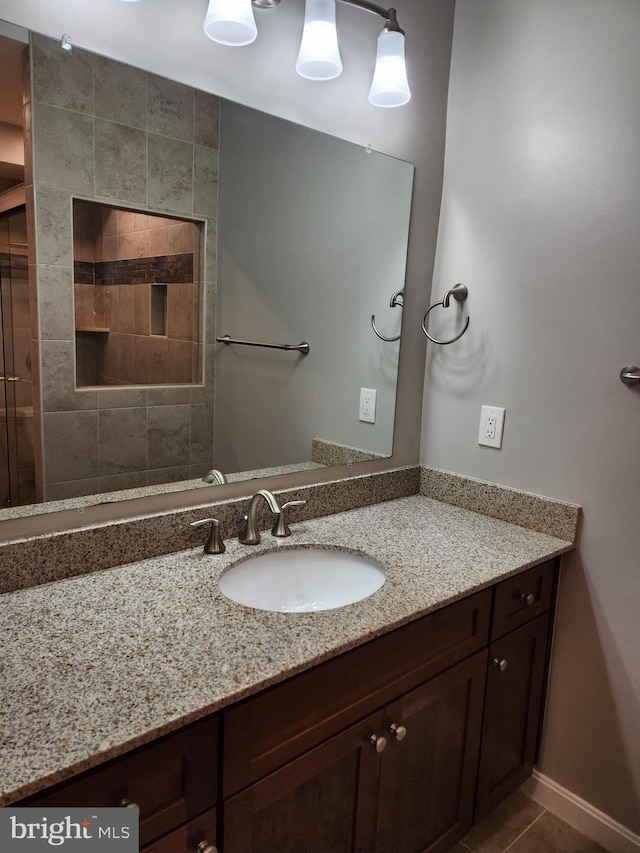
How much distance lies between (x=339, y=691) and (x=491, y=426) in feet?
3.16

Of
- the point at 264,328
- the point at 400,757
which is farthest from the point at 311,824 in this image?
the point at 264,328

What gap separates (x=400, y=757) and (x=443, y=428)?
0.99 metres

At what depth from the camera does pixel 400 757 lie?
1.21m

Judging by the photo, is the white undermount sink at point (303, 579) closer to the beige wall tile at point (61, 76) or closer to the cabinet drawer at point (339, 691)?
the cabinet drawer at point (339, 691)

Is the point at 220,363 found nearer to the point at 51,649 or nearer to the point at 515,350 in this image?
the point at 51,649

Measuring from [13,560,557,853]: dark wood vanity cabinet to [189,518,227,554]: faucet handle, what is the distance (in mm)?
427

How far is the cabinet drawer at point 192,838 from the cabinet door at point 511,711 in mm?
793

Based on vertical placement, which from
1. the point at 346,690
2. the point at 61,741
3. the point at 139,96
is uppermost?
the point at 139,96

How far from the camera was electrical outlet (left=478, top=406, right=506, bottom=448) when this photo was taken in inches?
67.0

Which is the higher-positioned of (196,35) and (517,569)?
(196,35)

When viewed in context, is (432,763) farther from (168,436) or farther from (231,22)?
(231,22)

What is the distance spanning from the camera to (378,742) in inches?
43.9

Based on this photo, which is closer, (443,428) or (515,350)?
(515,350)

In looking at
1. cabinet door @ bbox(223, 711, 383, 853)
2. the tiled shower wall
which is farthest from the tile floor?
the tiled shower wall
